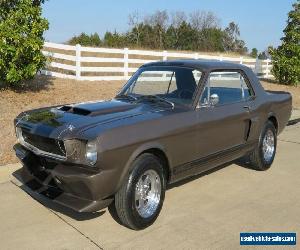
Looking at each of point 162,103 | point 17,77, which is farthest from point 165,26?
point 162,103

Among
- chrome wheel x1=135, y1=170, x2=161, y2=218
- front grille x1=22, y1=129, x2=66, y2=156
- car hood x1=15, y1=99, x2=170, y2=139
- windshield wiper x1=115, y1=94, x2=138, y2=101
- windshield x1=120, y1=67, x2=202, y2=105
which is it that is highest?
windshield x1=120, y1=67, x2=202, y2=105

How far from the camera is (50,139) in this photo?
4.25m

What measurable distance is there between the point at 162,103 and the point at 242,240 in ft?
6.07

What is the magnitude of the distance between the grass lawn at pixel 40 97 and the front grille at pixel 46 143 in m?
2.00

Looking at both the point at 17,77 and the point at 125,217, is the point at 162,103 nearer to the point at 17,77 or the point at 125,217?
the point at 125,217

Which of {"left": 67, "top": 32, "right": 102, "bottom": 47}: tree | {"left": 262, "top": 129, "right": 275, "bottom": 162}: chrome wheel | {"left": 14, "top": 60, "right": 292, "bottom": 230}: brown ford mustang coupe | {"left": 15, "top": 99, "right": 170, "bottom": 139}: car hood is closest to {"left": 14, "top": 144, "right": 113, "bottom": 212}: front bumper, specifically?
{"left": 14, "top": 60, "right": 292, "bottom": 230}: brown ford mustang coupe

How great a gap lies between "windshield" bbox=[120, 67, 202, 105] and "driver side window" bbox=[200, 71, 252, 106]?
19 cm

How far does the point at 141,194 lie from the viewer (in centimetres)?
451

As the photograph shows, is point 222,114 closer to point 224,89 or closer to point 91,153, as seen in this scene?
point 224,89

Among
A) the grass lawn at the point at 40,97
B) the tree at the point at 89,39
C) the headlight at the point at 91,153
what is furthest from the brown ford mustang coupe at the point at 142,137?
the tree at the point at 89,39

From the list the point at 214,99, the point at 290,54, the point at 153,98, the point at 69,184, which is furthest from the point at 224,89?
the point at 290,54

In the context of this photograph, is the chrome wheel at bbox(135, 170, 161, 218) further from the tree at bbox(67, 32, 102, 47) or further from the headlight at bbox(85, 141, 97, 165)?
the tree at bbox(67, 32, 102, 47)

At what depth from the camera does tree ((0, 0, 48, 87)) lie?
396 inches

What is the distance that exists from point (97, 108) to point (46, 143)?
0.76 meters
